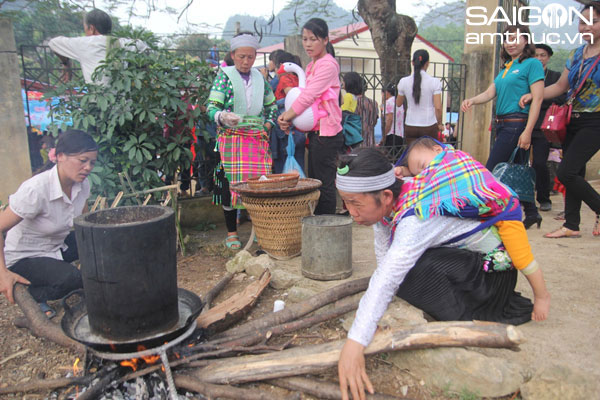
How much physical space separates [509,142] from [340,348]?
3567 mm

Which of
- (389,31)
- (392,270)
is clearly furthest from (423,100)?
(392,270)

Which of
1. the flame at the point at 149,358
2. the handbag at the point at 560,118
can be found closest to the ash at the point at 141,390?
the flame at the point at 149,358

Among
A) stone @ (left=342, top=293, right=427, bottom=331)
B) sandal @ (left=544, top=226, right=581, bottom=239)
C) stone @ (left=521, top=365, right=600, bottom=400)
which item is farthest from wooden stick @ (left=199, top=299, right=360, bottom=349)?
sandal @ (left=544, top=226, right=581, bottom=239)

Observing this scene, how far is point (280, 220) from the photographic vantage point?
12.8 feet

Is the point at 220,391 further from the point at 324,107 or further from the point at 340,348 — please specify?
the point at 324,107

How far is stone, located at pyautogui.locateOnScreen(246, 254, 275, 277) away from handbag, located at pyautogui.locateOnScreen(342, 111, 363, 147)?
6.87 feet

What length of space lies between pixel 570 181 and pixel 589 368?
8.11 ft

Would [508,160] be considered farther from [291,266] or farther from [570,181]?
[291,266]

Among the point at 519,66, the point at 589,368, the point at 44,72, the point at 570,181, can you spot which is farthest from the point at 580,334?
the point at 44,72

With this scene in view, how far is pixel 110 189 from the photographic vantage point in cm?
425

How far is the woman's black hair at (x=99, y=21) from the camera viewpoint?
4398 mm

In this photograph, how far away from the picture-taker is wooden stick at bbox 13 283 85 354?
2.57 metres

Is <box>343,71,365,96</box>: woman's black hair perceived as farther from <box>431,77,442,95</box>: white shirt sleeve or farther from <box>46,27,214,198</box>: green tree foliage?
<box>46,27,214,198</box>: green tree foliage

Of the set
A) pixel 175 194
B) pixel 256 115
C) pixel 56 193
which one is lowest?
pixel 175 194
